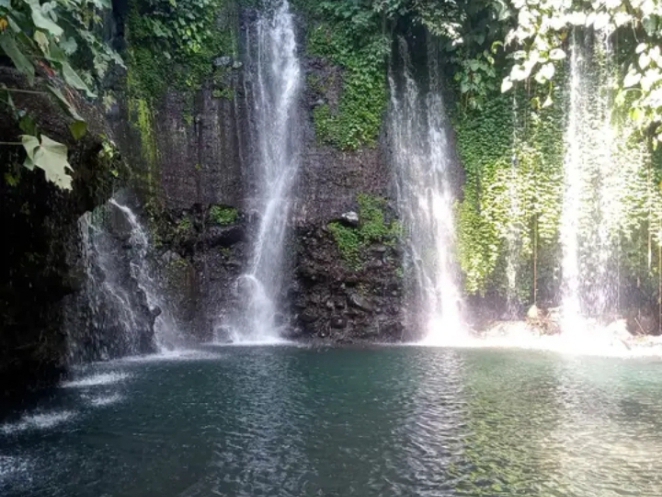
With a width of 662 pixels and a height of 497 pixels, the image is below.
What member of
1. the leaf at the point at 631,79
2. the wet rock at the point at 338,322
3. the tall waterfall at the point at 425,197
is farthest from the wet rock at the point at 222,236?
the leaf at the point at 631,79

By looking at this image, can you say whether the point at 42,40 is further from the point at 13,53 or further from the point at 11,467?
the point at 11,467

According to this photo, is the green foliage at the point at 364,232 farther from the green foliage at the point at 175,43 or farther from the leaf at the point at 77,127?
the leaf at the point at 77,127

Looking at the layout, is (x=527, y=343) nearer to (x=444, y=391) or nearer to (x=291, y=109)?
(x=444, y=391)

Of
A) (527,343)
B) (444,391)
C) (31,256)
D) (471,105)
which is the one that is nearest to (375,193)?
(471,105)

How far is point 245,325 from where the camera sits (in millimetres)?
12453

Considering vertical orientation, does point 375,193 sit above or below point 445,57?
below

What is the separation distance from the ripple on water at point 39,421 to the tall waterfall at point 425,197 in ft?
26.1

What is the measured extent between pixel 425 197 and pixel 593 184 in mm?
3538

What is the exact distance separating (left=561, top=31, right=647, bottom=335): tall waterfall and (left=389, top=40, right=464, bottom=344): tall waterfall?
2.44m

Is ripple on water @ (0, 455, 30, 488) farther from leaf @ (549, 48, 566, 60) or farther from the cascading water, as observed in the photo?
leaf @ (549, 48, 566, 60)

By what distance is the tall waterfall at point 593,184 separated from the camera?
1344 cm

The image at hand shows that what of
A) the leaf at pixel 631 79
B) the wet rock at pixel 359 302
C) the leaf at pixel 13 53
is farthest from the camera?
the leaf at pixel 631 79

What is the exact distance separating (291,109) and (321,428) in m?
9.42

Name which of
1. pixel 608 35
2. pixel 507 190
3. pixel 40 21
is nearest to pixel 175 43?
pixel 507 190
